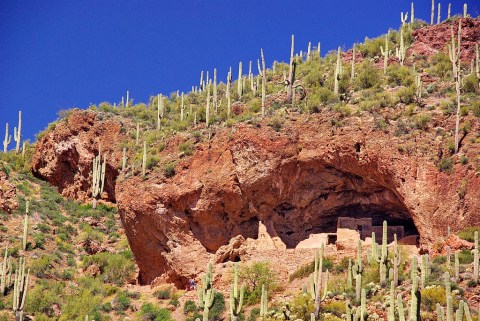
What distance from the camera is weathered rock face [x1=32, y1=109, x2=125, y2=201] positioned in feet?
167

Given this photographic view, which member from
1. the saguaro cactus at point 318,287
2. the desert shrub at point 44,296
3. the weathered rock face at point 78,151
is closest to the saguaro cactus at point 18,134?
the weathered rock face at point 78,151

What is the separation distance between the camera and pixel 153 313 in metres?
37.6

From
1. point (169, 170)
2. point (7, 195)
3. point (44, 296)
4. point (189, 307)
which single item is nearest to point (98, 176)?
point (7, 195)

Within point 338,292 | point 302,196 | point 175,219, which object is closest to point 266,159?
point 302,196

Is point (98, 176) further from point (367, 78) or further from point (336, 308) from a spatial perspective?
point (336, 308)

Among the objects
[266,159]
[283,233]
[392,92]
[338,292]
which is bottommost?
[338,292]

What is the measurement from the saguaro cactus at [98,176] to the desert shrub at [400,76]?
15.9 metres

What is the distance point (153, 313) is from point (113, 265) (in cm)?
782

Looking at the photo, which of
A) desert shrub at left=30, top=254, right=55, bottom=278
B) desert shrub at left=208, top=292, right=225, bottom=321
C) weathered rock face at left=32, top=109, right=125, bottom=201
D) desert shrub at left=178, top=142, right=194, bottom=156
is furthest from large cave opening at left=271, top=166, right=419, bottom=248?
weathered rock face at left=32, top=109, right=125, bottom=201

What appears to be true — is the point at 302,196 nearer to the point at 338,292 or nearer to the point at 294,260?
the point at 294,260

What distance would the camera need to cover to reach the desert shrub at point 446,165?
35.2 meters

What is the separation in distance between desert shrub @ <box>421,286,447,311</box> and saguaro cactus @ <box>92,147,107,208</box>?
23.5m

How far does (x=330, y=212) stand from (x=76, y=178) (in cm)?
2028

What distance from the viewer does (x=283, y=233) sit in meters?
39.7
